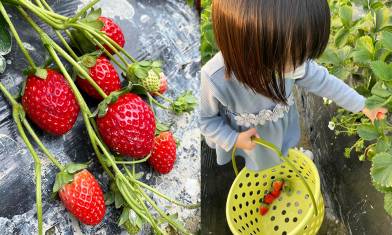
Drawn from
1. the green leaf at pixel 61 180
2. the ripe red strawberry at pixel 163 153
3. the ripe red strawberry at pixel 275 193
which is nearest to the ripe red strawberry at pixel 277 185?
the ripe red strawberry at pixel 275 193

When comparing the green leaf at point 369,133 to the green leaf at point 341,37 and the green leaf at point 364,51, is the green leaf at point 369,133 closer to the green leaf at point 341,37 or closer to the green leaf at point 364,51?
the green leaf at point 364,51

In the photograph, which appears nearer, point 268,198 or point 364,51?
point 364,51

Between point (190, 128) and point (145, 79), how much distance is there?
0.60 feet

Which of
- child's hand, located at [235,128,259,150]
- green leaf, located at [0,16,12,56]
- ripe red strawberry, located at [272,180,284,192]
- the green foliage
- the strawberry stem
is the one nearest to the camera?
the strawberry stem

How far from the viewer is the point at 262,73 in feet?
3.21

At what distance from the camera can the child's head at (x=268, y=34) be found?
0.89 m

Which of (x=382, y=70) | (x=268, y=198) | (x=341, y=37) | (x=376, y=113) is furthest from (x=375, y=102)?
(x=268, y=198)

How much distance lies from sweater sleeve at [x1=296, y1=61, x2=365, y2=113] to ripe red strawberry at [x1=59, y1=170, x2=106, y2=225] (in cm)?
63

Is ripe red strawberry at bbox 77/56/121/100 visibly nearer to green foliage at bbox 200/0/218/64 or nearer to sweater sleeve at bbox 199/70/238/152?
sweater sleeve at bbox 199/70/238/152

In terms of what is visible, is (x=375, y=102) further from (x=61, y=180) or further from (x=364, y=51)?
(x=61, y=180)

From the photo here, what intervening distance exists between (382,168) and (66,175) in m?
0.58

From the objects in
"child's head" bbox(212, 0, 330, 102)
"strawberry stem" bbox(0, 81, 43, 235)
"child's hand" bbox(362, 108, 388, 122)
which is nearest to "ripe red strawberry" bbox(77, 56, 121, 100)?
"strawberry stem" bbox(0, 81, 43, 235)

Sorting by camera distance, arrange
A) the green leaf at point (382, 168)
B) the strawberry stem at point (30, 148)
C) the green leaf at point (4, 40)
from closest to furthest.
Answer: the strawberry stem at point (30, 148)
the green leaf at point (4, 40)
the green leaf at point (382, 168)

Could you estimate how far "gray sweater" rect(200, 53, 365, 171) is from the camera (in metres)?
1.13
